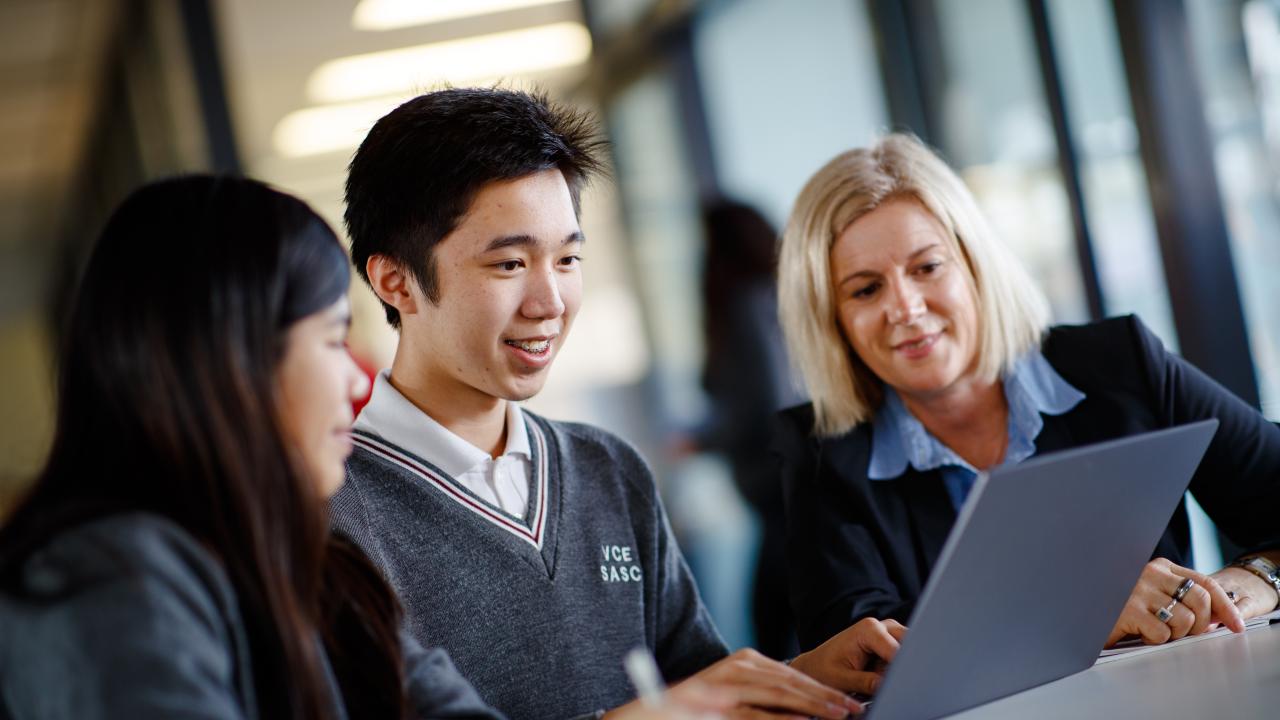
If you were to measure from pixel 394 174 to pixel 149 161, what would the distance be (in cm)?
325

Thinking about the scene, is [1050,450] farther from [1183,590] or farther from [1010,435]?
[1183,590]

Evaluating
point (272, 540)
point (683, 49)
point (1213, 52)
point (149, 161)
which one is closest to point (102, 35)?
point (149, 161)

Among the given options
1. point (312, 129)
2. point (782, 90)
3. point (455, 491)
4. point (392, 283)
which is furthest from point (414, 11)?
point (455, 491)

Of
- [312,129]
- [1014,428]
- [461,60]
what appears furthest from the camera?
[312,129]

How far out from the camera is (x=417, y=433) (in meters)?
1.48

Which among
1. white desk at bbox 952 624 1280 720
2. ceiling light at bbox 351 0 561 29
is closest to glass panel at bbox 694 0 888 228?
ceiling light at bbox 351 0 561 29

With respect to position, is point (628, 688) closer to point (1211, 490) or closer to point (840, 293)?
point (840, 293)

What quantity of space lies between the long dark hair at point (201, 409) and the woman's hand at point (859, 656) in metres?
0.61

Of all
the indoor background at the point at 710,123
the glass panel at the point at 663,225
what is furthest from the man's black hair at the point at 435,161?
the glass panel at the point at 663,225

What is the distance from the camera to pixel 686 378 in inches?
185

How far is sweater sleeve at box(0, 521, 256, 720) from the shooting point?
0.77 m

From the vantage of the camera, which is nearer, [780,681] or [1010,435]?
[780,681]

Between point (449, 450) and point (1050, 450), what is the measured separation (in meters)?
0.83

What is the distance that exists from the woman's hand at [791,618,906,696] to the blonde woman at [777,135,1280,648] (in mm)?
200
